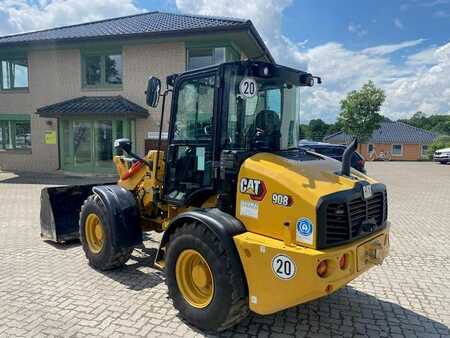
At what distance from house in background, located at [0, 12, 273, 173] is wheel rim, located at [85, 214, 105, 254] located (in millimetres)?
9699

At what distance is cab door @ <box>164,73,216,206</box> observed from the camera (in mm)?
3779

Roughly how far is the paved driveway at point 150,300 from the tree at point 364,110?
123 feet

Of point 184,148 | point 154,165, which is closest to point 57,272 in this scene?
point 154,165

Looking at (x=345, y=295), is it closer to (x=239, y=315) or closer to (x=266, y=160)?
(x=239, y=315)

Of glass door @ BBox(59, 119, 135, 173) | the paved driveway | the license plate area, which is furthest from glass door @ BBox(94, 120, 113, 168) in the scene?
the license plate area

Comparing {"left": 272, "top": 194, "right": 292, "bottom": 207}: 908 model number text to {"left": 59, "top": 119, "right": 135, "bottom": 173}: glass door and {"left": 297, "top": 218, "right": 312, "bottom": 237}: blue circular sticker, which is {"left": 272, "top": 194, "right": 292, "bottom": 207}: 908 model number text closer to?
{"left": 297, "top": 218, "right": 312, "bottom": 237}: blue circular sticker

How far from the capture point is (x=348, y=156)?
3316mm

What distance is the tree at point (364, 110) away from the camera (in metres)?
41.2

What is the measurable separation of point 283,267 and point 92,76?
49.7 feet

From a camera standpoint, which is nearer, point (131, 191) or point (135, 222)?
point (135, 222)

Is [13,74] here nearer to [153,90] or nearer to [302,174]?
[153,90]

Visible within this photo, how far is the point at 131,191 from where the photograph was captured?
5.17 metres

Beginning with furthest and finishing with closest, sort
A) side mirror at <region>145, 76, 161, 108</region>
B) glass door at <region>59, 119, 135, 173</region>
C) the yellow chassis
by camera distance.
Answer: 1. glass door at <region>59, 119, 135, 173</region>
2. side mirror at <region>145, 76, 161, 108</region>
3. the yellow chassis

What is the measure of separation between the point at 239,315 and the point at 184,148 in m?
1.84
